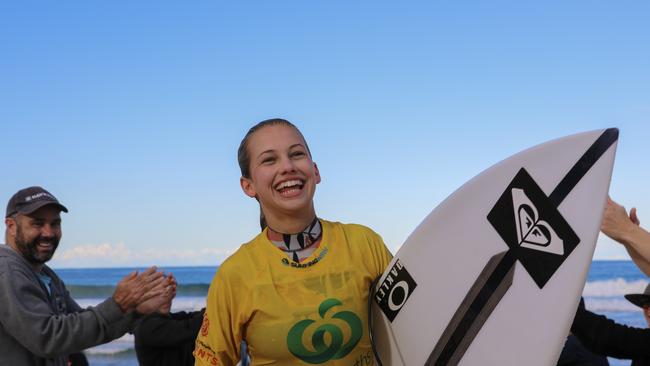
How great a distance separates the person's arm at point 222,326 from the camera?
1932mm

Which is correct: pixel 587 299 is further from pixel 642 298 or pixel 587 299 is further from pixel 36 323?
pixel 36 323

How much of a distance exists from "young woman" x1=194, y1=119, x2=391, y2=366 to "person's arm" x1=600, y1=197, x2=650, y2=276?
1.19 metres

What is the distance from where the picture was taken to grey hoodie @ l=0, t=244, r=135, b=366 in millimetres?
3000

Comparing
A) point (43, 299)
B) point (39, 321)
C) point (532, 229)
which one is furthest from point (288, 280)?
point (43, 299)

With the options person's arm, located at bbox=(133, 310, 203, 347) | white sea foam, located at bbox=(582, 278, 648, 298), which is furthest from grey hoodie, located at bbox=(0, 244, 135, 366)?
white sea foam, located at bbox=(582, 278, 648, 298)

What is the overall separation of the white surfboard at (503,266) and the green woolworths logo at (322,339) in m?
0.17

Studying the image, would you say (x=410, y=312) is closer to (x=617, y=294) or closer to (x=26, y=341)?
(x=26, y=341)

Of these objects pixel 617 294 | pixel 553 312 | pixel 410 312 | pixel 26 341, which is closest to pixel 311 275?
pixel 410 312

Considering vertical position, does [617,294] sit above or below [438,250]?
above

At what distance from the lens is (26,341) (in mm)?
3021

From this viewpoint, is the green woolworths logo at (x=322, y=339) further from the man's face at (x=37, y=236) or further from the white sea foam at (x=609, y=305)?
the white sea foam at (x=609, y=305)

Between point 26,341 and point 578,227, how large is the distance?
2511 mm

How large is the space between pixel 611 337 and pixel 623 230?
68 centimetres

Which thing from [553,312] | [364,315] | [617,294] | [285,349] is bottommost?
[285,349]
